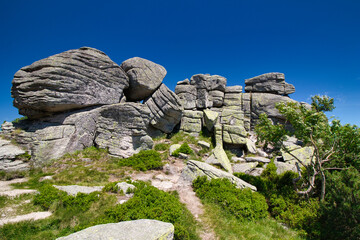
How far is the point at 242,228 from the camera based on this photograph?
7770mm

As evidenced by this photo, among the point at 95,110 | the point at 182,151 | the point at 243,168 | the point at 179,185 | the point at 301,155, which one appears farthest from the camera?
the point at 182,151

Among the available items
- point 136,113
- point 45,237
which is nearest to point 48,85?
point 136,113

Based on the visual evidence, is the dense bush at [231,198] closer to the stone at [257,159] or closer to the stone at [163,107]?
the stone at [257,159]

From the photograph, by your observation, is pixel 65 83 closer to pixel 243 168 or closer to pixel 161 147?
pixel 161 147

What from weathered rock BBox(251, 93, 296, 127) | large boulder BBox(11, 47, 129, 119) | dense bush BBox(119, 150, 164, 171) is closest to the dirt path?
dense bush BBox(119, 150, 164, 171)

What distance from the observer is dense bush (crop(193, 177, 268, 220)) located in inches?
354

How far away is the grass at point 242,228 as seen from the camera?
Result: 721 centimetres

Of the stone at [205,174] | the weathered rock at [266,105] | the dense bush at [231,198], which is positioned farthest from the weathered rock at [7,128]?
the weathered rock at [266,105]

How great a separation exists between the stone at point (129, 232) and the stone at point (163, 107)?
18800 mm

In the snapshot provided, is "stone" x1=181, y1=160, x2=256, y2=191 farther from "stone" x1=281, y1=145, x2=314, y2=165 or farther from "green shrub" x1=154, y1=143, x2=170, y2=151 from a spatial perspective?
"stone" x1=281, y1=145, x2=314, y2=165

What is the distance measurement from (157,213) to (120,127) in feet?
46.7

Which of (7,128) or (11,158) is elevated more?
(7,128)

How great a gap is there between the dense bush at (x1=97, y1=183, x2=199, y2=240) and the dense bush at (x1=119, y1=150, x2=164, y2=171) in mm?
6653

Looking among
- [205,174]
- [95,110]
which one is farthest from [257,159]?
[95,110]
